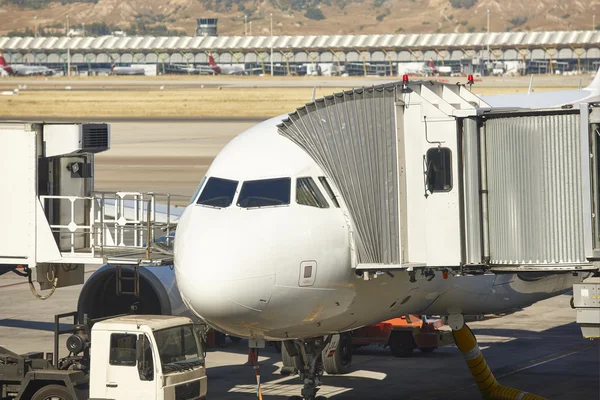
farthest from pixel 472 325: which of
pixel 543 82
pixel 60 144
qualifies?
pixel 543 82

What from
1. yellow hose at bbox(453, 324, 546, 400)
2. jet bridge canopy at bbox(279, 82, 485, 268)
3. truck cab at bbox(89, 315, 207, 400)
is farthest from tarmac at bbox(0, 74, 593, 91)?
jet bridge canopy at bbox(279, 82, 485, 268)

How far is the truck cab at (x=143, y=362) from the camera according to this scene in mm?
18219

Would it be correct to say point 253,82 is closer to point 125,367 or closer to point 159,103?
point 159,103

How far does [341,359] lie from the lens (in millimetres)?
24359

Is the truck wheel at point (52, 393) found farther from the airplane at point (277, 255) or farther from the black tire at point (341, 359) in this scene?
the black tire at point (341, 359)

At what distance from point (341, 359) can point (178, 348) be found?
602 centimetres

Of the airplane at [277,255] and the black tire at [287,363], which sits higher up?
the airplane at [277,255]

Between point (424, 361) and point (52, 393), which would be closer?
point (52, 393)

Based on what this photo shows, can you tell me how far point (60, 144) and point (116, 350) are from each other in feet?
16.4

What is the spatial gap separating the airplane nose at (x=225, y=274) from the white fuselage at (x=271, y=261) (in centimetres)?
1

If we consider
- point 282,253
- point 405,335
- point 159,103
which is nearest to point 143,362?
point 282,253

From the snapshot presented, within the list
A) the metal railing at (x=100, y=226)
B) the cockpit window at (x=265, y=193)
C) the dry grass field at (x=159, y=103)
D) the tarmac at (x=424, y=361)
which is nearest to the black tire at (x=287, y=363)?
the tarmac at (x=424, y=361)

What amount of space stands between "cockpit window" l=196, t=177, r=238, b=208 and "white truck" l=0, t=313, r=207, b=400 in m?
2.89

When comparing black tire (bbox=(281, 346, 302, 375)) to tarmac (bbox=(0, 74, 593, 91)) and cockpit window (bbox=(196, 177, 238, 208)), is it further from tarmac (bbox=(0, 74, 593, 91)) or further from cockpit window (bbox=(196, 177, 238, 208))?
tarmac (bbox=(0, 74, 593, 91))
